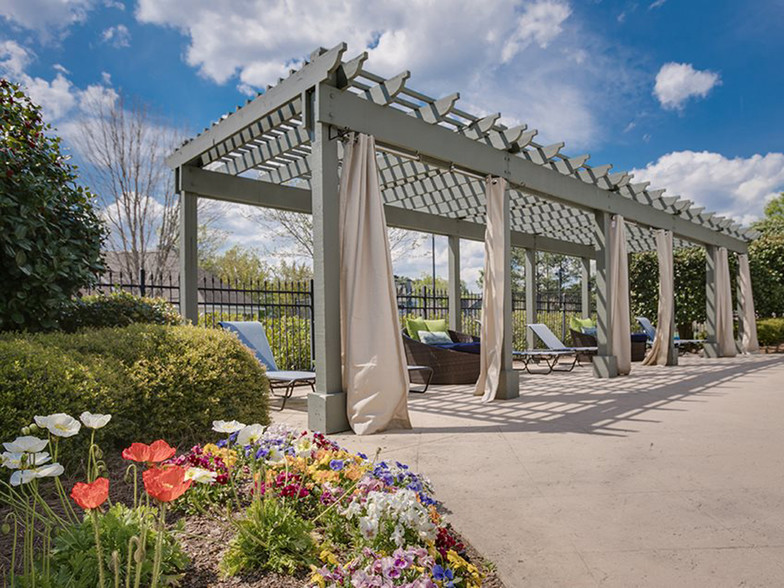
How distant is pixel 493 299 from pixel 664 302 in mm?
5430

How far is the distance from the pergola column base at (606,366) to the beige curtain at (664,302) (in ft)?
→ 7.48

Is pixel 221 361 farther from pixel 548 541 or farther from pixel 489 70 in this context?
pixel 489 70

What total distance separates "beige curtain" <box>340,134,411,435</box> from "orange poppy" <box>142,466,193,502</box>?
3.16 m

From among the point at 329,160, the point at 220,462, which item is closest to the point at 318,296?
the point at 329,160

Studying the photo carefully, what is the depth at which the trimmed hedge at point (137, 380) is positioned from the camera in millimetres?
2393

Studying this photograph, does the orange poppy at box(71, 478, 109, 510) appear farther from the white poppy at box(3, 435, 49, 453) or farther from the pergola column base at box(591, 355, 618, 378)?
the pergola column base at box(591, 355, 618, 378)

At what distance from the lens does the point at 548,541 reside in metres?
2.10

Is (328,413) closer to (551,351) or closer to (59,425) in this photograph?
(59,425)

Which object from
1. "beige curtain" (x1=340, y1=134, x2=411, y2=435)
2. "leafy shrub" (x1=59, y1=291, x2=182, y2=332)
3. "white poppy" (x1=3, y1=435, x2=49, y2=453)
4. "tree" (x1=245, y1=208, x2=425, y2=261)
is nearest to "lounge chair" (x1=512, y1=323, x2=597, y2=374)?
"beige curtain" (x1=340, y1=134, x2=411, y2=435)

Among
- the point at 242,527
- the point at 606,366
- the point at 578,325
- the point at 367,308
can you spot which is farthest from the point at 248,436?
the point at 578,325

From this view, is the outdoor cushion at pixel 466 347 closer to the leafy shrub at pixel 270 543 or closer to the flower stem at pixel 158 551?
the leafy shrub at pixel 270 543

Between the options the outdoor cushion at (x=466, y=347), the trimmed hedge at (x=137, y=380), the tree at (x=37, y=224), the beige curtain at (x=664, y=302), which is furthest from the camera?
the beige curtain at (x=664, y=302)

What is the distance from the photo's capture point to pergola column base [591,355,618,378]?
7.91 metres

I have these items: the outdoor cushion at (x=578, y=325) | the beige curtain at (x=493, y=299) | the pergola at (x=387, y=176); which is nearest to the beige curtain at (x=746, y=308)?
the pergola at (x=387, y=176)
